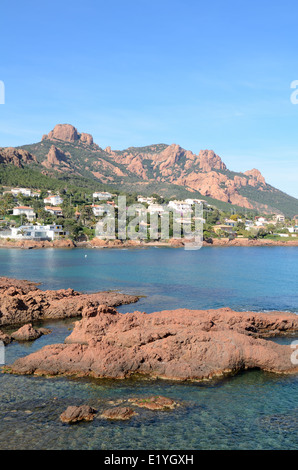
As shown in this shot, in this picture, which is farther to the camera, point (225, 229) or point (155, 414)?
point (225, 229)

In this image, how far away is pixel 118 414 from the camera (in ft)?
39.4

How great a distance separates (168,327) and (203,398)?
542cm

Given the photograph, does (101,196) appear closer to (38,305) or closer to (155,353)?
(38,305)

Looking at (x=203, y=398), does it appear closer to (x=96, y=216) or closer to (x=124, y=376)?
(x=124, y=376)

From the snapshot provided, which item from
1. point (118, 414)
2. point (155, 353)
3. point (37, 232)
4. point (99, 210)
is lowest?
point (118, 414)

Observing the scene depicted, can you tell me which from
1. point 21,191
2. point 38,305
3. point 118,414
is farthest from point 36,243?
point 118,414

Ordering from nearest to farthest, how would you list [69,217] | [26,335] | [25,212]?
[26,335] → [25,212] → [69,217]

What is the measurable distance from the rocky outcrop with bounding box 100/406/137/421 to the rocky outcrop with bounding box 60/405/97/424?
423 millimetres

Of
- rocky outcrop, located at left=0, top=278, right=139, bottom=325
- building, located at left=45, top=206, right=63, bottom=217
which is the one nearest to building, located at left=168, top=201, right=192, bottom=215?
building, located at left=45, top=206, right=63, bottom=217

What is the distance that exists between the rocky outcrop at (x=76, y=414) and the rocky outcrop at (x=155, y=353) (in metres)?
3.17

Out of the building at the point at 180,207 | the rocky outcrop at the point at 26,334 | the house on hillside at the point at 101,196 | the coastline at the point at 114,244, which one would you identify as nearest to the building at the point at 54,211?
the coastline at the point at 114,244

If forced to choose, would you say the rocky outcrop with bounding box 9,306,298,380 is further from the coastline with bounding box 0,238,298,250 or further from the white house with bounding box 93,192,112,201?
the white house with bounding box 93,192,112,201

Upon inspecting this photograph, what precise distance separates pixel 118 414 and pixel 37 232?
249ft

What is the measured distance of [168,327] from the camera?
1870cm
